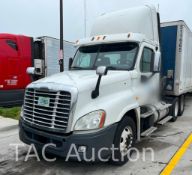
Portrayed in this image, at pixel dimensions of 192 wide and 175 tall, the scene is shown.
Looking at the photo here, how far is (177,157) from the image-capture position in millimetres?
5402

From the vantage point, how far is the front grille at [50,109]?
433 centimetres

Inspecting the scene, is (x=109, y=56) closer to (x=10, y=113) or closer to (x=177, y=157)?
(x=177, y=157)

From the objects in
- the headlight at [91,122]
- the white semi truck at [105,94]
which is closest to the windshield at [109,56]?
the white semi truck at [105,94]

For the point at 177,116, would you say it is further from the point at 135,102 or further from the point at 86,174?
the point at 86,174

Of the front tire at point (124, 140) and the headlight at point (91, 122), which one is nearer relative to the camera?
the headlight at point (91, 122)

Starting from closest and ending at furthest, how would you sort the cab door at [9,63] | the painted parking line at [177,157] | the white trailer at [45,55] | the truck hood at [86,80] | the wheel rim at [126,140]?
the truck hood at [86,80] < the painted parking line at [177,157] < the wheel rim at [126,140] < the cab door at [9,63] < the white trailer at [45,55]

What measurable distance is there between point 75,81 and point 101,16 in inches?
125

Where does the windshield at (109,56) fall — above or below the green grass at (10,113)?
above

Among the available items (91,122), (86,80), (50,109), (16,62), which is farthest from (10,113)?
(91,122)

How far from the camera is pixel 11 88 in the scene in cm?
1105

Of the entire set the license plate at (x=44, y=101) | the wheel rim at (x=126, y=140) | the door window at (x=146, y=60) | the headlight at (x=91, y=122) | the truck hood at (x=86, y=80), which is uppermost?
the door window at (x=146, y=60)

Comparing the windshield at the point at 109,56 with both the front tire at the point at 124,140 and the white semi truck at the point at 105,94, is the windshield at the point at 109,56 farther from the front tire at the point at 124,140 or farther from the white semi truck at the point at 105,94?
the front tire at the point at 124,140

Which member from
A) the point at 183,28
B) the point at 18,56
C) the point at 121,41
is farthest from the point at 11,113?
the point at 183,28

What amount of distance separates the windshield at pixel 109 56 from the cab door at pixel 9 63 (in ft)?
17.5
